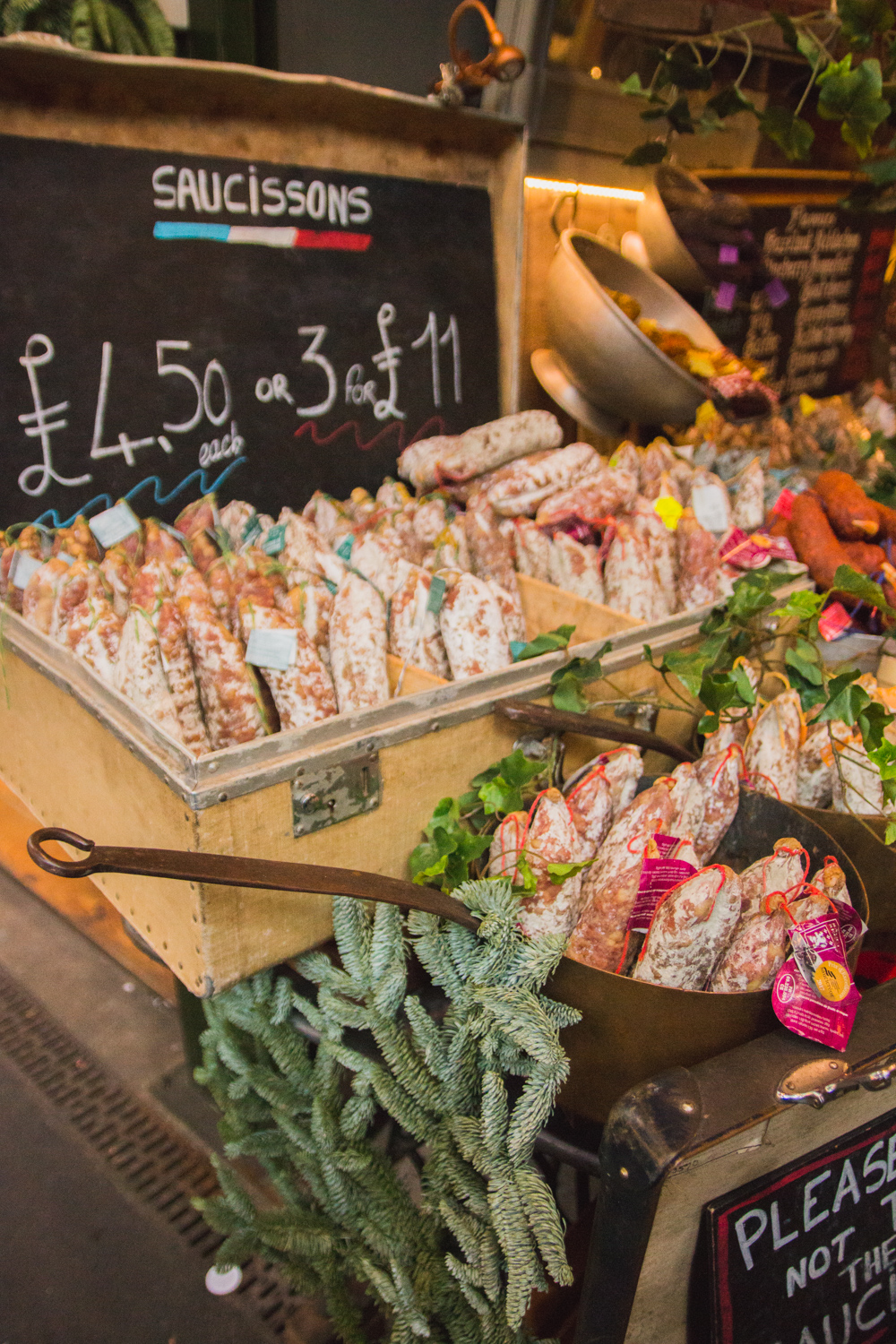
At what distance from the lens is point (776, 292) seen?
11.0ft

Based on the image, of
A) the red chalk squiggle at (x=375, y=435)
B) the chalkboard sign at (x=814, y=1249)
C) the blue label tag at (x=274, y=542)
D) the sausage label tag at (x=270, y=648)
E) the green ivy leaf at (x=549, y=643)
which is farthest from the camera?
the red chalk squiggle at (x=375, y=435)

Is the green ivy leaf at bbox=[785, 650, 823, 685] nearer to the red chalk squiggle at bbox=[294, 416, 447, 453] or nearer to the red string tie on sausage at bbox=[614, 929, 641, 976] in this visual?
the red string tie on sausage at bbox=[614, 929, 641, 976]

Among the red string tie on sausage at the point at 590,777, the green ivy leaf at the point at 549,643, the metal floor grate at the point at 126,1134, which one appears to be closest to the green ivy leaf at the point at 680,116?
the green ivy leaf at the point at 549,643

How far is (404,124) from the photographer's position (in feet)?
6.88

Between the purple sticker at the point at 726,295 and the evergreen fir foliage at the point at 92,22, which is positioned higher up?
the evergreen fir foliage at the point at 92,22

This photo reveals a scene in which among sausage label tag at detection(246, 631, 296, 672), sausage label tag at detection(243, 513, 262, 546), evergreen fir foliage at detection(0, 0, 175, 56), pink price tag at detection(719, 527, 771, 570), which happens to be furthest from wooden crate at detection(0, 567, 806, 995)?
evergreen fir foliage at detection(0, 0, 175, 56)

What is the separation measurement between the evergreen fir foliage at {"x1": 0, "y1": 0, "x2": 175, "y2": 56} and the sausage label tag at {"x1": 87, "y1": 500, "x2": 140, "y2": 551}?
128 centimetres

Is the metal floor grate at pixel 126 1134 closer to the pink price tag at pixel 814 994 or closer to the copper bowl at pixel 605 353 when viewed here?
the pink price tag at pixel 814 994

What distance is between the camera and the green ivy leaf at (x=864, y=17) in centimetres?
228

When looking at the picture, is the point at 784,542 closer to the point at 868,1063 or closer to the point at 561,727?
the point at 561,727

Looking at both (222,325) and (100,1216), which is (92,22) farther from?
(100,1216)

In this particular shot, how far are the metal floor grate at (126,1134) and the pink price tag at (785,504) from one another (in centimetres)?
206

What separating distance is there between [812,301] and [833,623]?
7.64 ft

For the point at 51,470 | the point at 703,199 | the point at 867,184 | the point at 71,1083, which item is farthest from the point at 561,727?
the point at 867,184
